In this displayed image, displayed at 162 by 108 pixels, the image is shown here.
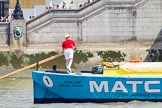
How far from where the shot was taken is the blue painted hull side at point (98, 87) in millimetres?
29594

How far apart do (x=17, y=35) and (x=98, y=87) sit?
1787 centimetres

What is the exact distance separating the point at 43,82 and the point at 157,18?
1828cm

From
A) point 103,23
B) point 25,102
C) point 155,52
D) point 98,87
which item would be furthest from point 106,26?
point 98,87

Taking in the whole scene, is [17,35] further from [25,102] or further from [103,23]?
[25,102]

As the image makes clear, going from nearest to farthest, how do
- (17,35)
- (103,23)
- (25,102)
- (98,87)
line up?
1. (98,87)
2. (25,102)
3. (17,35)
4. (103,23)

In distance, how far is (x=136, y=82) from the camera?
1166 inches

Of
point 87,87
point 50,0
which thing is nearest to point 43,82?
point 87,87

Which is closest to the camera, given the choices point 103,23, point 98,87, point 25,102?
point 98,87

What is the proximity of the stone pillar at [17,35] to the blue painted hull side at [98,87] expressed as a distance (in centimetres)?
1679

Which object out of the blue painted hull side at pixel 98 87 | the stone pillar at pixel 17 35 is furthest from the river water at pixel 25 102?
the stone pillar at pixel 17 35

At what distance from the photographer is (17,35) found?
46.9 metres

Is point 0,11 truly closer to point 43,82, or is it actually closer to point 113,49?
point 113,49

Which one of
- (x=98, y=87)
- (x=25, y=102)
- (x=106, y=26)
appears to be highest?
(x=106, y=26)

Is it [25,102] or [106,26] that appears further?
[106,26]
